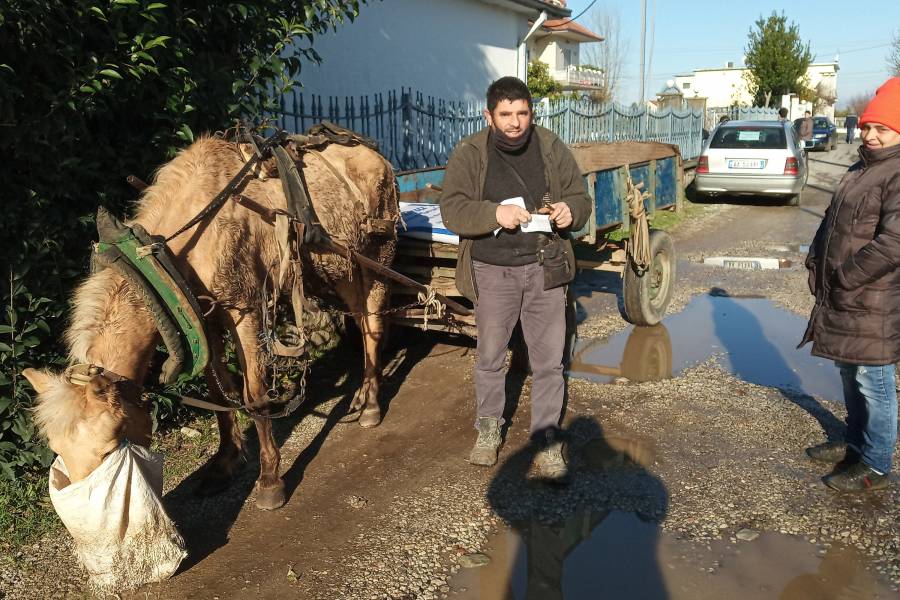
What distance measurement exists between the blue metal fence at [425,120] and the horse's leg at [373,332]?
1390 mm

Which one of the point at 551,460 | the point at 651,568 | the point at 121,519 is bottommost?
the point at 651,568

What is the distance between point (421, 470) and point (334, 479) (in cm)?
51

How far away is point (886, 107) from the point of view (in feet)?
10.8

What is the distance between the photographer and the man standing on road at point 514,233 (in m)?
3.60

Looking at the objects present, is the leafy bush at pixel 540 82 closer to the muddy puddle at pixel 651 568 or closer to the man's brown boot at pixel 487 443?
the man's brown boot at pixel 487 443

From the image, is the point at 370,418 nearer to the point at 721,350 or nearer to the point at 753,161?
the point at 721,350

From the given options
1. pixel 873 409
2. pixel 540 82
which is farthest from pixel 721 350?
pixel 540 82

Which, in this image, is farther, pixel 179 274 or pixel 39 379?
pixel 179 274

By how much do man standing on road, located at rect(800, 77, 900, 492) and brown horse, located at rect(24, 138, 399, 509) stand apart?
266cm

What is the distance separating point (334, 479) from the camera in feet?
13.7

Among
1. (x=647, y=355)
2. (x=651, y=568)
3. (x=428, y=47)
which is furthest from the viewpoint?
(x=428, y=47)

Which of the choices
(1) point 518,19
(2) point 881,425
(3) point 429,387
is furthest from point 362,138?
(1) point 518,19

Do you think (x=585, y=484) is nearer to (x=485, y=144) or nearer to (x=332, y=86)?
(x=485, y=144)

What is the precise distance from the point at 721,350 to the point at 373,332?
3.05 metres
